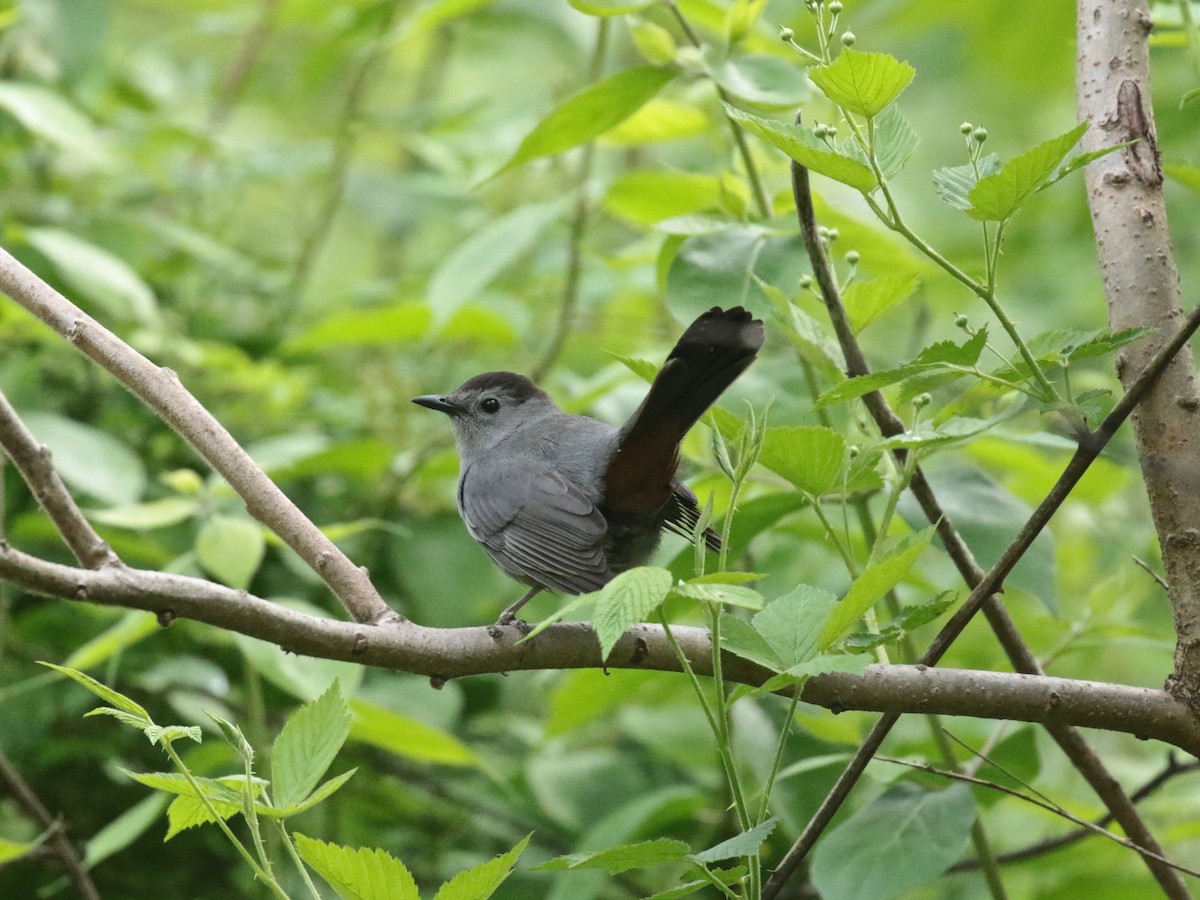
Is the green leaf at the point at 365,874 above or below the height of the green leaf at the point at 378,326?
below

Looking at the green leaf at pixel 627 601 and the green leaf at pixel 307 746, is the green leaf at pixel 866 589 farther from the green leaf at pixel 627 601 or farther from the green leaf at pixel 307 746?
the green leaf at pixel 307 746

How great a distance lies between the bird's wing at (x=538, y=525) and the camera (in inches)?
97.0

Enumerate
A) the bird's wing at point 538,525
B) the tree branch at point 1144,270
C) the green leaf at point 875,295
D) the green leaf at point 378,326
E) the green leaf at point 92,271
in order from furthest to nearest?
the green leaf at point 378,326
the green leaf at point 92,271
the bird's wing at point 538,525
the green leaf at point 875,295
the tree branch at point 1144,270

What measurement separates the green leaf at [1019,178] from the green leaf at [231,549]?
1.56 metres

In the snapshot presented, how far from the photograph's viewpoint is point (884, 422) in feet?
5.64

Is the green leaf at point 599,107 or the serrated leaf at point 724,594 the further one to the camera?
the green leaf at point 599,107

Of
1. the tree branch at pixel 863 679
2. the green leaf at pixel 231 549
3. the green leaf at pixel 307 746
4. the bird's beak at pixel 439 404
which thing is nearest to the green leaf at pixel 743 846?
the tree branch at pixel 863 679

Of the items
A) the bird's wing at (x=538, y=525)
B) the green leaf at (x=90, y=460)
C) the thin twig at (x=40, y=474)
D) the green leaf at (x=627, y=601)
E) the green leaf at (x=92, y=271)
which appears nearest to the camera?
the green leaf at (x=627, y=601)

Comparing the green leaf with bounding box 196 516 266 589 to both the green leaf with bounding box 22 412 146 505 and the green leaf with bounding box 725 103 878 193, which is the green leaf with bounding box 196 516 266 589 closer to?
the green leaf with bounding box 22 412 146 505

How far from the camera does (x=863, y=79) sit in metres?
1.30

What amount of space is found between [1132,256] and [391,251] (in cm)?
368

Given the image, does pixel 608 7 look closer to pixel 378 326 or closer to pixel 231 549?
pixel 231 549

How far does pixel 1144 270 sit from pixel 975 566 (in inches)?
18.9

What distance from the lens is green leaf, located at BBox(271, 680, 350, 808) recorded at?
1.40 m
